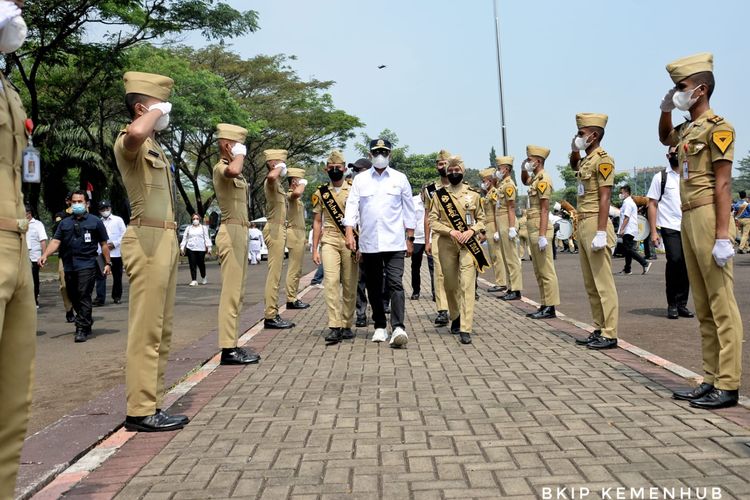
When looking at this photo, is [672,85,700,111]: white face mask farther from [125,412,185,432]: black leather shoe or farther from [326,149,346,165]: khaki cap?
[326,149,346,165]: khaki cap

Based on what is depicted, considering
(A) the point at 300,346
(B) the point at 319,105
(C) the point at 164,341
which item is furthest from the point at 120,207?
(C) the point at 164,341

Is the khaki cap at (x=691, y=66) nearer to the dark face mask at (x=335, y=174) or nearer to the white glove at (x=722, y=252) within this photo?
the white glove at (x=722, y=252)

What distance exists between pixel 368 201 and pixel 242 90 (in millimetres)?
30813

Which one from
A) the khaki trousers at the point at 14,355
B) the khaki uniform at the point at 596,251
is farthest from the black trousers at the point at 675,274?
the khaki trousers at the point at 14,355

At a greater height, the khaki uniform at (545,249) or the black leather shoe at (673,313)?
the khaki uniform at (545,249)

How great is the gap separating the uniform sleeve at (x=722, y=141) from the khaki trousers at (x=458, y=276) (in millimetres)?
3278

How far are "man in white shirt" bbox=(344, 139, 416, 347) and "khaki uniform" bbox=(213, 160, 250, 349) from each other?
1408mm

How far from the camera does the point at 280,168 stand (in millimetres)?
8055

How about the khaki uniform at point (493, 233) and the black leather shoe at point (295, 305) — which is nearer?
the black leather shoe at point (295, 305)

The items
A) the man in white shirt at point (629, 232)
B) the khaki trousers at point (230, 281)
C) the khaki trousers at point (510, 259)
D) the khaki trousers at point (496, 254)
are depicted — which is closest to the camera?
the khaki trousers at point (230, 281)

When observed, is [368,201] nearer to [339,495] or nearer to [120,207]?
[339,495]

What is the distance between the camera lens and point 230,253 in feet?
21.1

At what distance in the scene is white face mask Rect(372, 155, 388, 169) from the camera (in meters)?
7.55

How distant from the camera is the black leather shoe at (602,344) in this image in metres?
6.81
